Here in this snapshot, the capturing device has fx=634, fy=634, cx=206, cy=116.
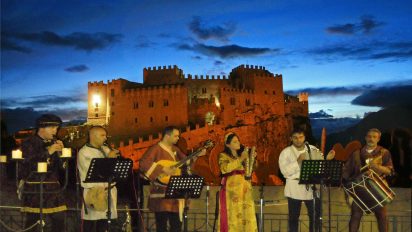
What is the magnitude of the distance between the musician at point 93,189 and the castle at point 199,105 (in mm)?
49873

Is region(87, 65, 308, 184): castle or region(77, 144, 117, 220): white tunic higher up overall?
region(87, 65, 308, 184): castle

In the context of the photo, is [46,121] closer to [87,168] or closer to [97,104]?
[87,168]

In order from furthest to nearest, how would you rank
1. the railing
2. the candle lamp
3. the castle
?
the castle → the railing → the candle lamp

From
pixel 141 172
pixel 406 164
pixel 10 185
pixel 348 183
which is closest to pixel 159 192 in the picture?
pixel 141 172

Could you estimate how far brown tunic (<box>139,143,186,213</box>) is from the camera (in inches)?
282

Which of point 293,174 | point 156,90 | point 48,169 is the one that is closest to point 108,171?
point 48,169

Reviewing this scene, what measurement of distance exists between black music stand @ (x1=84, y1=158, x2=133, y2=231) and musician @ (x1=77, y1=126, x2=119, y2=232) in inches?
5.1

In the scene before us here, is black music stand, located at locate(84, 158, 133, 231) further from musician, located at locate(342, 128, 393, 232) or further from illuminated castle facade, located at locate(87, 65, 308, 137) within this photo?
illuminated castle facade, located at locate(87, 65, 308, 137)

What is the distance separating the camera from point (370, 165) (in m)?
7.51

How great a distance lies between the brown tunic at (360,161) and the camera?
761 cm

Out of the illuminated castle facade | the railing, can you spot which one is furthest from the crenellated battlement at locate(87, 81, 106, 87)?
the railing

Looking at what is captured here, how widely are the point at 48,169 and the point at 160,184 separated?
137 centimetres

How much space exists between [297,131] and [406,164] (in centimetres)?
1165

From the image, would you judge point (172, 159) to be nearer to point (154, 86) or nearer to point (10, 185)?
point (10, 185)
